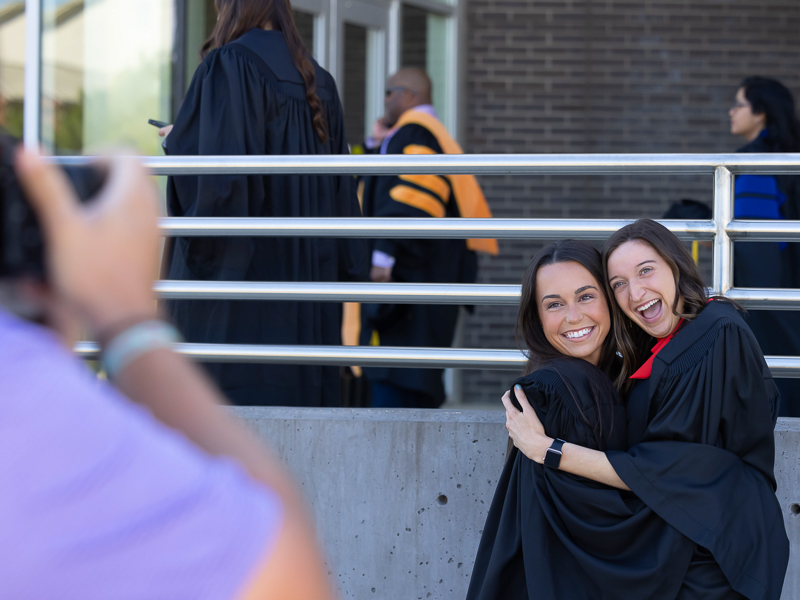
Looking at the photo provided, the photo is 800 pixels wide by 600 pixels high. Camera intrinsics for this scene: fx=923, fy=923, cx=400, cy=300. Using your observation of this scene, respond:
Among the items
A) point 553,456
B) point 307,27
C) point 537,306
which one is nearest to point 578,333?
point 537,306

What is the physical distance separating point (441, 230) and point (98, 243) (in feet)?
7.60

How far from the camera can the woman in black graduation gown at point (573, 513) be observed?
214 cm

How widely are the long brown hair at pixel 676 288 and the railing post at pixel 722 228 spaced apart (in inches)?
18.5

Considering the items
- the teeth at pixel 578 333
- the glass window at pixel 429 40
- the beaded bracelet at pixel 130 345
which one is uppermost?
the glass window at pixel 429 40

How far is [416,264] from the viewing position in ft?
15.7

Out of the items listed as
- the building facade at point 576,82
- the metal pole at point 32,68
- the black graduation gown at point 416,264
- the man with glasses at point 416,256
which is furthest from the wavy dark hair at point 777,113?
the metal pole at point 32,68

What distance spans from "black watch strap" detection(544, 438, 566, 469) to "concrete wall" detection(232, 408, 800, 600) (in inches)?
28.5

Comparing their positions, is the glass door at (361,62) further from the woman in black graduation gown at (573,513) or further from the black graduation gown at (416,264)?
the woman in black graduation gown at (573,513)

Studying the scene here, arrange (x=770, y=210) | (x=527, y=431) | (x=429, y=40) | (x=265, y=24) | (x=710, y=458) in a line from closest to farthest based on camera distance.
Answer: (x=710, y=458)
(x=527, y=431)
(x=265, y=24)
(x=770, y=210)
(x=429, y=40)

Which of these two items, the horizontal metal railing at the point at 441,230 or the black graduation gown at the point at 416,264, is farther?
the black graduation gown at the point at 416,264

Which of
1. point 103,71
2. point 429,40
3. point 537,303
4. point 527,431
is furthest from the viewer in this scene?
point 429,40

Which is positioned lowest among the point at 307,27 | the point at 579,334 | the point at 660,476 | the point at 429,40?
Result: the point at 660,476

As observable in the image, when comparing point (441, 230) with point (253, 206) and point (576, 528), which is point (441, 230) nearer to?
point (253, 206)

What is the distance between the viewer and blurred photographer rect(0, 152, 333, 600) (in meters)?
0.58
